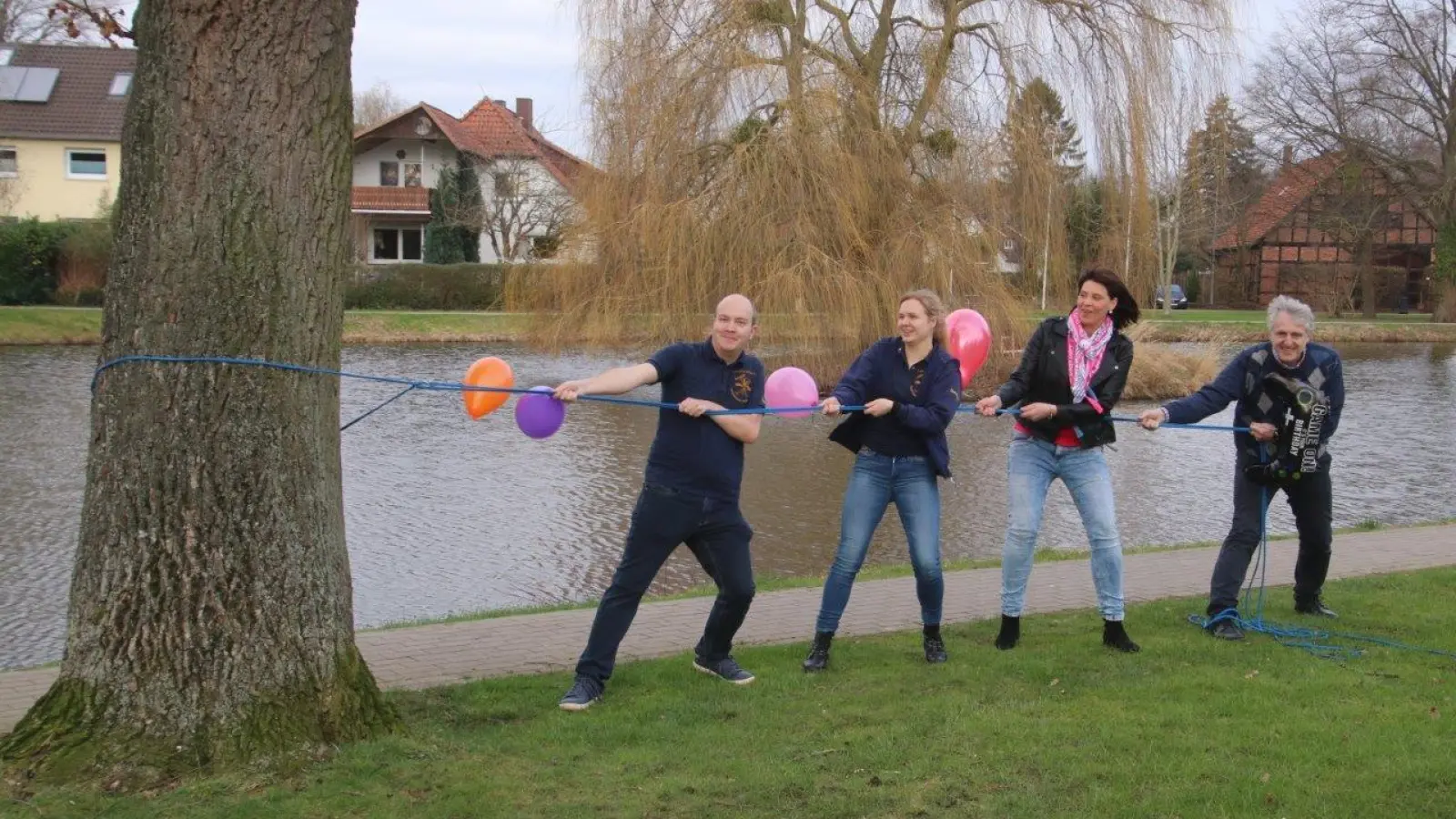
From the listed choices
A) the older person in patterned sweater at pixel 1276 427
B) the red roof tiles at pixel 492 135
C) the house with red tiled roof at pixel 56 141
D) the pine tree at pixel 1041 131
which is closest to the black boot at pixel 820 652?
the older person in patterned sweater at pixel 1276 427

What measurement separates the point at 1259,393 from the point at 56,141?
171 ft

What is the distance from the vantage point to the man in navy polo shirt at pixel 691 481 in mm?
6020

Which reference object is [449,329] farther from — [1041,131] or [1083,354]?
[1083,354]

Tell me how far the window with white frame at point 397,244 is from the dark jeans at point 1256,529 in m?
53.2

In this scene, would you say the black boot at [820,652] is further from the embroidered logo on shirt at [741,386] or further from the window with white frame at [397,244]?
the window with white frame at [397,244]

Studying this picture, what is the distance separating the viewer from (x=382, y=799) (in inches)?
182

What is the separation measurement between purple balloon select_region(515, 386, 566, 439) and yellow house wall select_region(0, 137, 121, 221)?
163 feet

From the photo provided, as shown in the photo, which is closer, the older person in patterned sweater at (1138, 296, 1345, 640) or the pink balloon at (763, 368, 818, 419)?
the pink balloon at (763, 368, 818, 419)

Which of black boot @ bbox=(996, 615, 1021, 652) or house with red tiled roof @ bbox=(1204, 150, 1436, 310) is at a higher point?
house with red tiled roof @ bbox=(1204, 150, 1436, 310)

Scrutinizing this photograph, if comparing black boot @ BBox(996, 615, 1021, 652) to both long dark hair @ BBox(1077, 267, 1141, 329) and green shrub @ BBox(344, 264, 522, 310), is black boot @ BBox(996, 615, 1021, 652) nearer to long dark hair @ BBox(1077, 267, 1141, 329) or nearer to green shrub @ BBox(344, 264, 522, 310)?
long dark hair @ BBox(1077, 267, 1141, 329)

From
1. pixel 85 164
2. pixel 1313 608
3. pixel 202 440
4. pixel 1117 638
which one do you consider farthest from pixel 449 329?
pixel 202 440

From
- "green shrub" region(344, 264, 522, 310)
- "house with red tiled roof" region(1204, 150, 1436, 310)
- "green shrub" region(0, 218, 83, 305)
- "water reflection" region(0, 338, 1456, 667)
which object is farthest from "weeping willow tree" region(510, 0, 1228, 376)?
"house with red tiled roof" region(1204, 150, 1436, 310)

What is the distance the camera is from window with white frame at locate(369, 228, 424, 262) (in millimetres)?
58031

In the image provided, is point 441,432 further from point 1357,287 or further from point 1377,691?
point 1357,287
